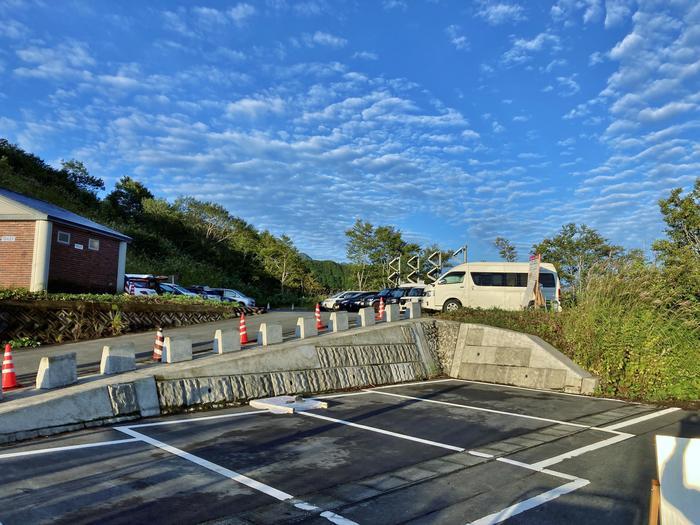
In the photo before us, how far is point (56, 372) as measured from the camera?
8203 millimetres

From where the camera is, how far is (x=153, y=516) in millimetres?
4461

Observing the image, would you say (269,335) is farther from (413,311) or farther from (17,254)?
(17,254)

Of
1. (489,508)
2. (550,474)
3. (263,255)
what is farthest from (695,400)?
(263,255)

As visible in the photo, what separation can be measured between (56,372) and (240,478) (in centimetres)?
452

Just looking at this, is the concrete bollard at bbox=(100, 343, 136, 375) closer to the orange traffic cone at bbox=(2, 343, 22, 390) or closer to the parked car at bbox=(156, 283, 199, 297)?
the orange traffic cone at bbox=(2, 343, 22, 390)

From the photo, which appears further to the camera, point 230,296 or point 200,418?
point 230,296

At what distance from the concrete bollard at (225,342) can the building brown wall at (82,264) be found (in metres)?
10.7

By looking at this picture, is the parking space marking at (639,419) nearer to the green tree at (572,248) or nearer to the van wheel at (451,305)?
the van wheel at (451,305)

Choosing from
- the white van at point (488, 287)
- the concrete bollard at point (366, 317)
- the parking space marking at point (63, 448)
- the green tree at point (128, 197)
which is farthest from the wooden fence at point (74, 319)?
the green tree at point (128, 197)

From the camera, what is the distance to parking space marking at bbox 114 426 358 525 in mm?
4589

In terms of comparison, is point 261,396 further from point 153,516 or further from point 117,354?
point 153,516

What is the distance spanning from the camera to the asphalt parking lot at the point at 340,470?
184 inches

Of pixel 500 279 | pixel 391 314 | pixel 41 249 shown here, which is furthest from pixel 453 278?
pixel 41 249

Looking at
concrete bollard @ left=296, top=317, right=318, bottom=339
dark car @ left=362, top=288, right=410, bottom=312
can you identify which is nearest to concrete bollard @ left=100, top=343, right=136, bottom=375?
concrete bollard @ left=296, top=317, right=318, bottom=339
